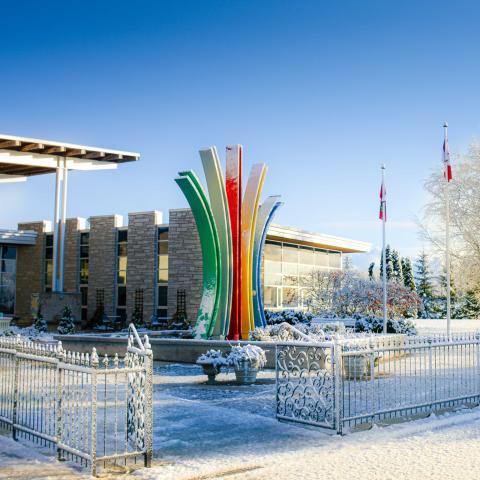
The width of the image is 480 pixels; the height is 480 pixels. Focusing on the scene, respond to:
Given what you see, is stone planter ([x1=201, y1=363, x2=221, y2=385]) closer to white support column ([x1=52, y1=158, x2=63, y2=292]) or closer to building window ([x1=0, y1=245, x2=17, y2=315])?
white support column ([x1=52, y1=158, x2=63, y2=292])

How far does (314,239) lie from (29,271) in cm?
1622

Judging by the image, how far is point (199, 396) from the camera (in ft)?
44.0

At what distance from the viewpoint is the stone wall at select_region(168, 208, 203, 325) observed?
97.5ft

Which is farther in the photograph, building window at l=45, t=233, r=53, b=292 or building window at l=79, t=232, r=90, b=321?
building window at l=45, t=233, r=53, b=292

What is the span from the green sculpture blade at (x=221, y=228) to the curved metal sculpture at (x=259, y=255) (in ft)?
4.19

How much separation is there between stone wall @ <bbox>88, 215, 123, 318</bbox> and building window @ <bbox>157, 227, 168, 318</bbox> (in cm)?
299

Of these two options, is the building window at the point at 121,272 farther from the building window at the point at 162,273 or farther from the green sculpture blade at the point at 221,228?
the green sculpture blade at the point at 221,228

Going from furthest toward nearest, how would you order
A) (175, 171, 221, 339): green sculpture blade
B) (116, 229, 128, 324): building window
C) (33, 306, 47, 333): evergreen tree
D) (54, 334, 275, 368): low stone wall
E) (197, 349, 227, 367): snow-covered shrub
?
(116, 229, 128, 324): building window
(33, 306, 47, 333): evergreen tree
(175, 171, 221, 339): green sculpture blade
(54, 334, 275, 368): low stone wall
(197, 349, 227, 367): snow-covered shrub

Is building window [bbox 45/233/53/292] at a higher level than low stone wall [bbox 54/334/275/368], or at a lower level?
higher

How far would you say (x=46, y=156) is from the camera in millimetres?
31844

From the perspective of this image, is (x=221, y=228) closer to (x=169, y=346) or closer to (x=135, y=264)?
(x=169, y=346)

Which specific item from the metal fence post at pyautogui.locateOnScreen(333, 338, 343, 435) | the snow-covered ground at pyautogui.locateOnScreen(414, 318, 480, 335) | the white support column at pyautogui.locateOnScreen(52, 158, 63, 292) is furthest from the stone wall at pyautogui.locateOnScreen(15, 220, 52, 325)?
the metal fence post at pyautogui.locateOnScreen(333, 338, 343, 435)

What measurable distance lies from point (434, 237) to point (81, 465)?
3066 cm

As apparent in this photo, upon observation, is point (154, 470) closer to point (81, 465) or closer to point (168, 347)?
point (81, 465)
